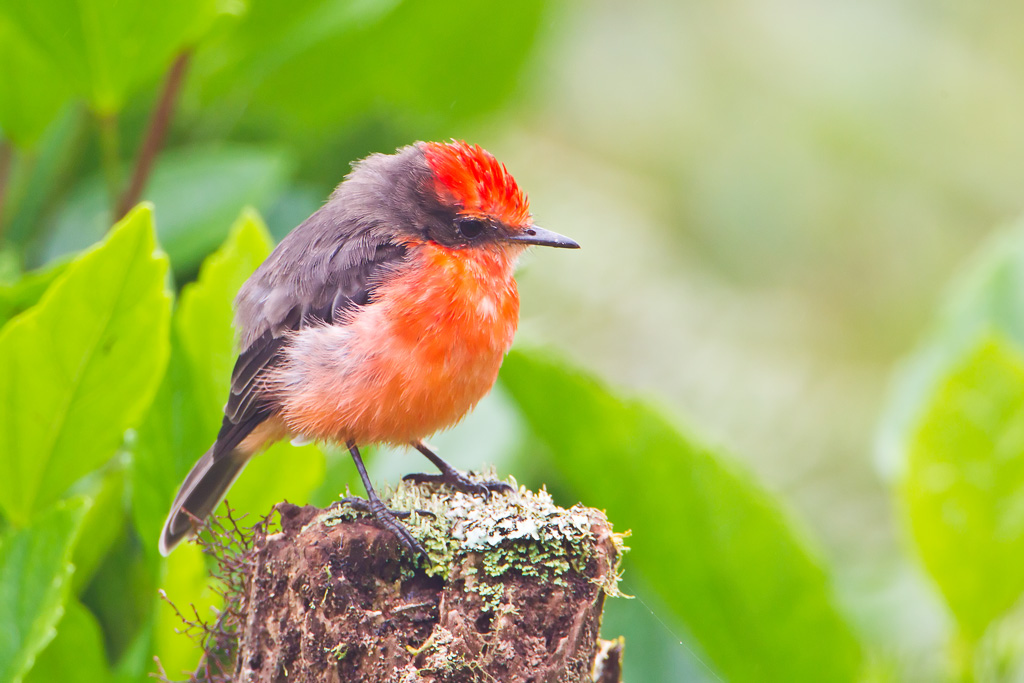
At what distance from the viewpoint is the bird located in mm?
2889

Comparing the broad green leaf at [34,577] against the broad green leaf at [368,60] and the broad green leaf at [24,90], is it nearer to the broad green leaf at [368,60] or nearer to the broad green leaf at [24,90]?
the broad green leaf at [24,90]

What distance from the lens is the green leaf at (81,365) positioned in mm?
2486

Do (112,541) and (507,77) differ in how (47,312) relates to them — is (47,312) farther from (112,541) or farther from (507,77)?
(507,77)

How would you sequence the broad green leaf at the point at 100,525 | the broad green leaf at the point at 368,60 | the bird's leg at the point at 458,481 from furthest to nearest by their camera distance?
the broad green leaf at the point at 368,60 → the broad green leaf at the point at 100,525 → the bird's leg at the point at 458,481

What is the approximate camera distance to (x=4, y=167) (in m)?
3.48

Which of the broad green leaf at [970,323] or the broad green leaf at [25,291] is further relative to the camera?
the broad green leaf at [970,323]

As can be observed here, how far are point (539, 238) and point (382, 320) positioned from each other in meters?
0.61

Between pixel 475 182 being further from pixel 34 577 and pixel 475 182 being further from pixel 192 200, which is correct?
pixel 34 577

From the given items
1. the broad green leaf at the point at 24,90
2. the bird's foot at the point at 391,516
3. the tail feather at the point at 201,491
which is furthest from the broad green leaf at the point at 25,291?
the bird's foot at the point at 391,516

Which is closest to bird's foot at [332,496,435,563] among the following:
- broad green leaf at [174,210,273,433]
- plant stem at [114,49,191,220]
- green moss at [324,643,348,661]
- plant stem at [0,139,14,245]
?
green moss at [324,643,348,661]

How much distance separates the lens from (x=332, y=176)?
4.32 metres

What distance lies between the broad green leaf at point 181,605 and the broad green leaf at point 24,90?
129 centimetres

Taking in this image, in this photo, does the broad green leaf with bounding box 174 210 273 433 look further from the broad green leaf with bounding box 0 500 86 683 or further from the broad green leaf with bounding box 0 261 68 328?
the broad green leaf with bounding box 0 500 86 683

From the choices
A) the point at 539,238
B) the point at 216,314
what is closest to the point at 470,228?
the point at 539,238
